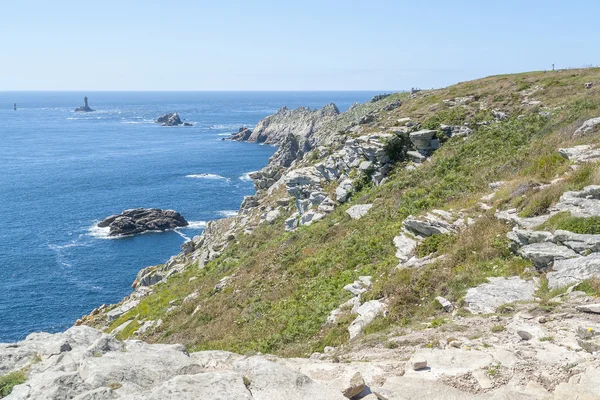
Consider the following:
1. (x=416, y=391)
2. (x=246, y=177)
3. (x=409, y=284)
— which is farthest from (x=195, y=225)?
(x=416, y=391)

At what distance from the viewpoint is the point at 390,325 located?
15.4 metres

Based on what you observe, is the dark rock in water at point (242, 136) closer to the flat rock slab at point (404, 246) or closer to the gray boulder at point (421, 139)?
the gray boulder at point (421, 139)

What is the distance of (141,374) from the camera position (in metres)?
9.96

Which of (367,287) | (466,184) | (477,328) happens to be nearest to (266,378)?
(477,328)

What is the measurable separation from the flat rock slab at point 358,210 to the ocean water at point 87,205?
35114 millimetres

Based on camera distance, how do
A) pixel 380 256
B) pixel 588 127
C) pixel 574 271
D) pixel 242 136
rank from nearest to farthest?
pixel 574 271 → pixel 380 256 → pixel 588 127 → pixel 242 136

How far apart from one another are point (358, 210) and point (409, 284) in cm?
1505

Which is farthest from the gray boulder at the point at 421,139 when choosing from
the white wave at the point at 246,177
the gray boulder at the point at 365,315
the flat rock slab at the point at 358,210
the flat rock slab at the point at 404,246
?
the white wave at the point at 246,177

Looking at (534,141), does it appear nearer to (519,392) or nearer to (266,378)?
(519,392)

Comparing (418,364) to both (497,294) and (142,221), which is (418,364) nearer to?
(497,294)

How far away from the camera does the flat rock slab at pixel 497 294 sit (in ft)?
47.1

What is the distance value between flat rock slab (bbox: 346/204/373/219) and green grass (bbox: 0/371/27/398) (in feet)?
75.9

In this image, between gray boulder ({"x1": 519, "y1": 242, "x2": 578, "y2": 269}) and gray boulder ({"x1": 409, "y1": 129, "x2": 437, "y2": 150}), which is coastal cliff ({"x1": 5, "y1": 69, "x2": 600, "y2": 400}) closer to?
gray boulder ({"x1": 519, "y1": 242, "x2": 578, "y2": 269})

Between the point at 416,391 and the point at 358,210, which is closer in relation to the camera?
the point at 416,391
